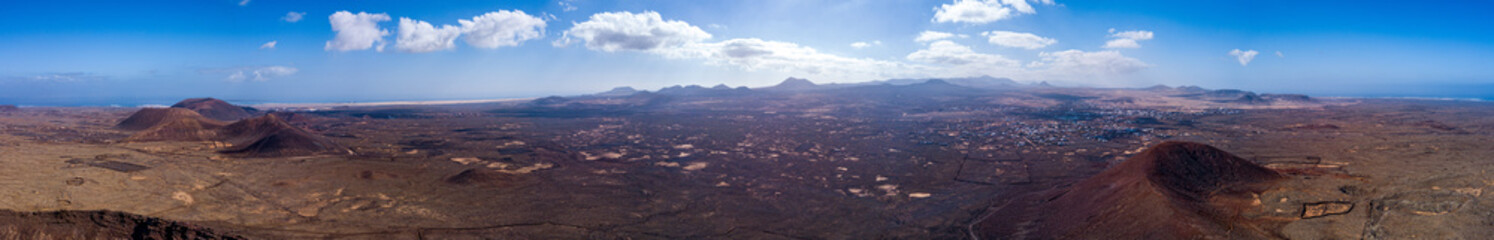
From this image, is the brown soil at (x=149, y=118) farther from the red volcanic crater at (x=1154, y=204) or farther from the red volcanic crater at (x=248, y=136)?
the red volcanic crater at (x=1154, y=204)

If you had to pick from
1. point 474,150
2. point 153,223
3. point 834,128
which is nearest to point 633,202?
point 153,223

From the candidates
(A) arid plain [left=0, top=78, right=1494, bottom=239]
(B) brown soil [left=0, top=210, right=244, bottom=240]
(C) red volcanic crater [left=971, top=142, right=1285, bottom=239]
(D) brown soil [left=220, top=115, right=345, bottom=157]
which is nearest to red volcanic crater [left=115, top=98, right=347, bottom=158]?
A: (D) brown soil [left=220, top=115, right=345, bottom=157]

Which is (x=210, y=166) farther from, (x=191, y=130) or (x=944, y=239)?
(x=944, y=239)

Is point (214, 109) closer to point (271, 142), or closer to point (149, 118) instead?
point (149, 118)

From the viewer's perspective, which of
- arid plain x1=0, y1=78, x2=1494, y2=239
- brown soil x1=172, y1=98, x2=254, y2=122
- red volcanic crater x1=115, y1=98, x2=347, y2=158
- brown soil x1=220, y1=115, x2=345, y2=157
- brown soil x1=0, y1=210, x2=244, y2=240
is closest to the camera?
brown soil x1=0, y1=210, x2=244, y2=240

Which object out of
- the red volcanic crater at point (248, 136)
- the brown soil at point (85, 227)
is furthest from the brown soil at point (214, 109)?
the brown soil at point (85, 227)

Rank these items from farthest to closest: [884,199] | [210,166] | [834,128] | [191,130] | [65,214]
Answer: [834,128] < [191,130] < [210,166] < [884,199] < [65,214]

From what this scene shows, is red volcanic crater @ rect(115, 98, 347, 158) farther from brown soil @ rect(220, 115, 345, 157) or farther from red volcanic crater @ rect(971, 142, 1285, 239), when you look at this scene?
red volcanic crater @ rect(971, 142, 1285, 239)

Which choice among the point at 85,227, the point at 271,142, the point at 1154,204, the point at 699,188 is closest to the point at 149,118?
the point at 271,142

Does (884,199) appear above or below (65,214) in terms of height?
below
